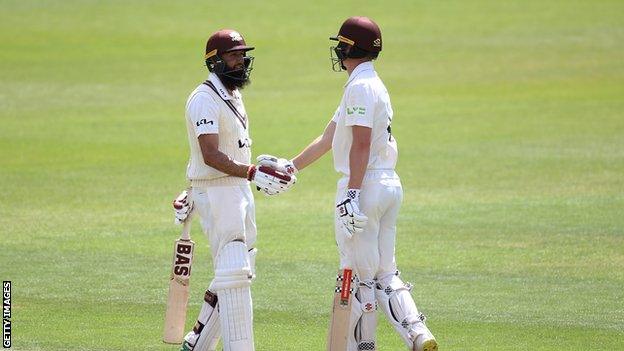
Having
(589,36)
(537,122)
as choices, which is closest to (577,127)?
(537,122)

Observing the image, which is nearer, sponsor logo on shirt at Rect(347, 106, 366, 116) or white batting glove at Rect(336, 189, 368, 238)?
white batting glove at Rect(336, 189, 368, 238)

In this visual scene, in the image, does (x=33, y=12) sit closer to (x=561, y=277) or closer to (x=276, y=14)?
(x=276, y=14)

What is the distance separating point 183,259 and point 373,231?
1259 millimetres

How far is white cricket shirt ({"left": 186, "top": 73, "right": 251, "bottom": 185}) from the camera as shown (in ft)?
24.8

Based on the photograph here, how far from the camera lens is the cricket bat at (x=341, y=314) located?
750 cm

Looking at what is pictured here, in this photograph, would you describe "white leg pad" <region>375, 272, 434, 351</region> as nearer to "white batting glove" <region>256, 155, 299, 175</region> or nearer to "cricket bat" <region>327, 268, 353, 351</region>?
"cricket bat" <region>327, 268, 353, 351</region>

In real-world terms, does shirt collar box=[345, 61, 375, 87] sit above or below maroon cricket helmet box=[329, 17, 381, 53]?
below

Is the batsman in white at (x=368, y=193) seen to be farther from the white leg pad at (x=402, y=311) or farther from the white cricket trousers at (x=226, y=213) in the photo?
the white cricket trousers at (x=226, y=213)

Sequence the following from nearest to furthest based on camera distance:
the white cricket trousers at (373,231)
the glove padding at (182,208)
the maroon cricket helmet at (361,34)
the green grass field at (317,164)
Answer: the white cricket trousers at (373,231)
the maroon cricket helmet at (361,34)
the glove padding at (182,208)
the green grass field at (317,164)

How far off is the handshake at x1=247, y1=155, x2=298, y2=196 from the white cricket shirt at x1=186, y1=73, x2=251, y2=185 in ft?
0.65

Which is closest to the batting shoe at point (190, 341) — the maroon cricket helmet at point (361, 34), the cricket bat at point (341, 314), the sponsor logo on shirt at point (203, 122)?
the cricket bat at point (341, 314)

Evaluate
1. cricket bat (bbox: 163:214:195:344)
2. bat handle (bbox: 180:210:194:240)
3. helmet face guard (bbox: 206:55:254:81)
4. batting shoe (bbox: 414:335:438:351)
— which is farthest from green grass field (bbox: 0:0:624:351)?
helmet face guard (bbox: 206:55:254:81)

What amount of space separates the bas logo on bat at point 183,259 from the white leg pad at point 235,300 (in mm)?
563

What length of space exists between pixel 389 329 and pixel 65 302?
2626 mm
